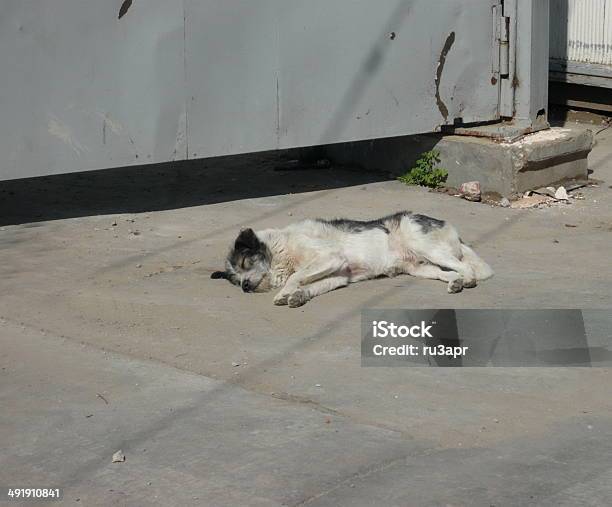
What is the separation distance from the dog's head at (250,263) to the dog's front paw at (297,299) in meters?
0.41

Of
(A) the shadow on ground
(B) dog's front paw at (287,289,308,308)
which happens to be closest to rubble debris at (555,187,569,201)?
(A) the shadow on ground

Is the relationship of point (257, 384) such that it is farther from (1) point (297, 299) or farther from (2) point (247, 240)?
(2) point (247, 240)

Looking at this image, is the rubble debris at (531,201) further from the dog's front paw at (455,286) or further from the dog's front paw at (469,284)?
the dog's front paw at (455,286)

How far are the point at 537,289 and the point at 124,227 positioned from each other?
12.8 ft

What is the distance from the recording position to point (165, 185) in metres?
11.4

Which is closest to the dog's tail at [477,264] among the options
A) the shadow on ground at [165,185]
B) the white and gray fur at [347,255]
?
the white and gray fur at [347,255]

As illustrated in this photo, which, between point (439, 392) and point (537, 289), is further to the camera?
point (537, 289)

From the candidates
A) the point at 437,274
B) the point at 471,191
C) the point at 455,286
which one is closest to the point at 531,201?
the point at 471,191

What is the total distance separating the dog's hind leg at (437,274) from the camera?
7891 millimetres

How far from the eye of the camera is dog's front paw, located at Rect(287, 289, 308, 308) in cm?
774

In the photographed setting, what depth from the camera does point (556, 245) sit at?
920 centimetres

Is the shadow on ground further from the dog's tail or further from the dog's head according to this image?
the dog's tail

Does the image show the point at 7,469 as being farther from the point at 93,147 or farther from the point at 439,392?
the point at 93,147

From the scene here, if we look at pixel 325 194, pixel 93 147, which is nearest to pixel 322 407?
pixel 93 147
